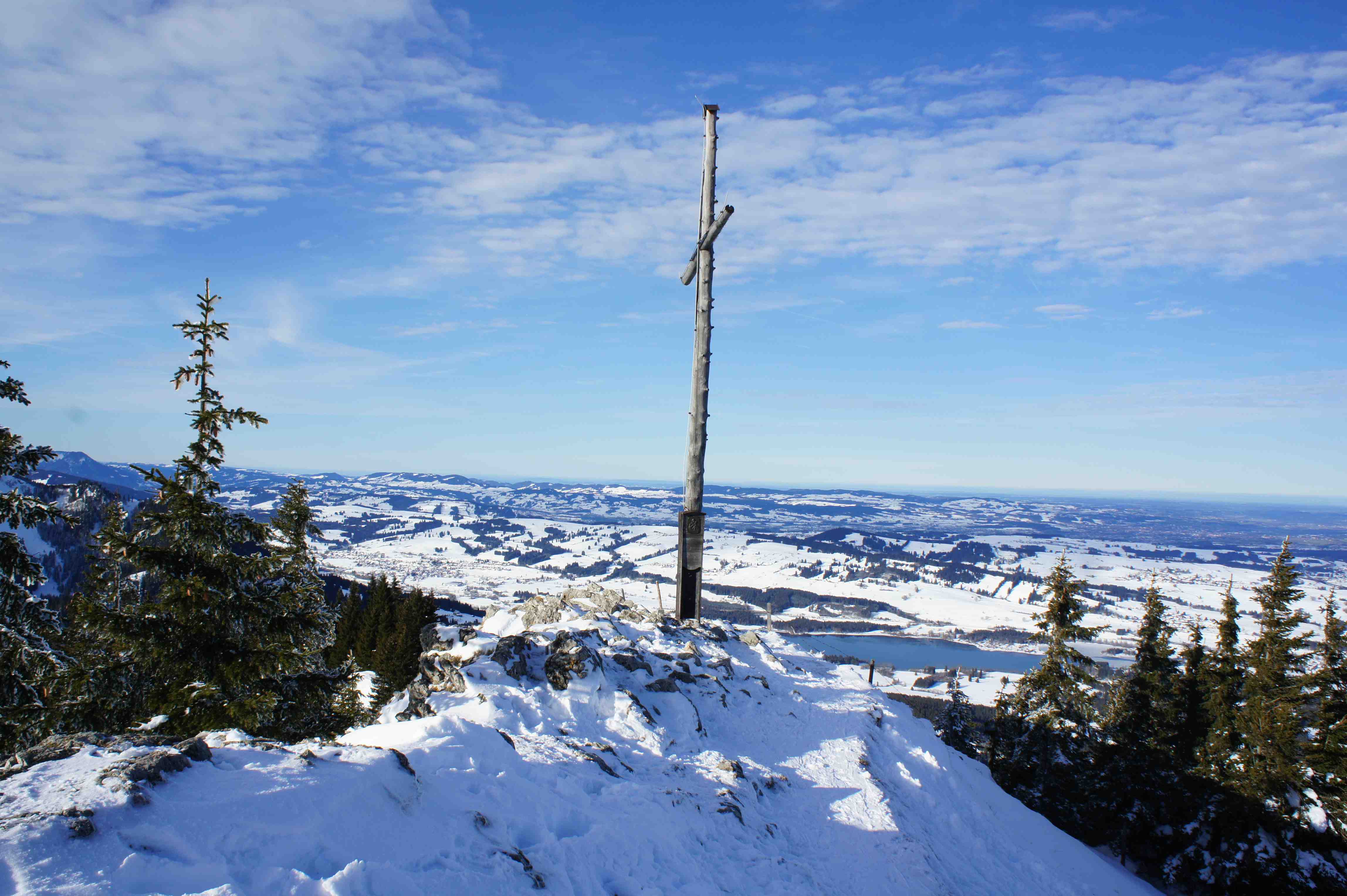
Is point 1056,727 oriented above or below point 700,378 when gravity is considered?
below

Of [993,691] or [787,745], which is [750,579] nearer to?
[993,691]

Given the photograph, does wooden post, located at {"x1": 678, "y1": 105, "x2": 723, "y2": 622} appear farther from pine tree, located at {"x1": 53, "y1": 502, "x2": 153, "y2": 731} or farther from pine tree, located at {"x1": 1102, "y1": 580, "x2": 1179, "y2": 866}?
pine tree, located at {"x1": 1102, "y1": 580, "x2": 1179, "y2": 866}

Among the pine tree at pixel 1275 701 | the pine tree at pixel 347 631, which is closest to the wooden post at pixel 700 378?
the pine tree at pixel 1275 701

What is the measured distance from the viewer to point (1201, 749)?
29.6 meters

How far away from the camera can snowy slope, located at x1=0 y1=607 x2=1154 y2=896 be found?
5949 millimetres

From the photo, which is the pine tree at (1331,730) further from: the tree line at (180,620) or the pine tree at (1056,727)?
the tree line at (180,620)

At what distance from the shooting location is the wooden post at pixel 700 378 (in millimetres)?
17250

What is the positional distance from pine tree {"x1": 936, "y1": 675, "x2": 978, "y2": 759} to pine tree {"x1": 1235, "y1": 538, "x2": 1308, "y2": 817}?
9347mm

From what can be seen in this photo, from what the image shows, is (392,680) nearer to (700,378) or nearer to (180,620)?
(180,620)

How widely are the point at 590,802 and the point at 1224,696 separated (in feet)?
110

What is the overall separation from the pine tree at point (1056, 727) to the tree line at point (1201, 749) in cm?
6

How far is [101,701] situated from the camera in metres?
12.8

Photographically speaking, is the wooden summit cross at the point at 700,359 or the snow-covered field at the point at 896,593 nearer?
the wooden summit cross at the point at 700,359

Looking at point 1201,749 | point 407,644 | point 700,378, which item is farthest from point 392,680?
point 1201,749
